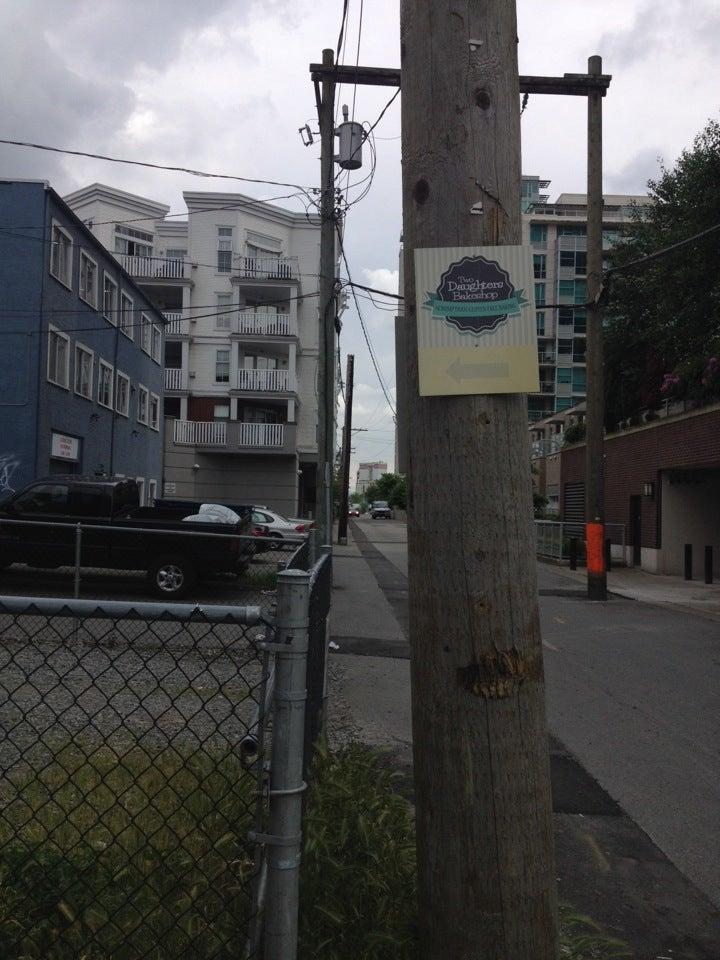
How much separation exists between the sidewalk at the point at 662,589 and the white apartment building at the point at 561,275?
46671 millimetres

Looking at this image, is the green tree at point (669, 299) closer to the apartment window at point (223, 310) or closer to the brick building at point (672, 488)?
the brick building at point (672, 488)

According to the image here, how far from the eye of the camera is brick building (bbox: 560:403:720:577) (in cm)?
2300

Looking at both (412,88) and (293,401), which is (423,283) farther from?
(293,401)

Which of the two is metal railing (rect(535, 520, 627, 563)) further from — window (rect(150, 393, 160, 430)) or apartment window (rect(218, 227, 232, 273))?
apartment window (rect(218, 227, 232, 273))

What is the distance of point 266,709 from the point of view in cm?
283

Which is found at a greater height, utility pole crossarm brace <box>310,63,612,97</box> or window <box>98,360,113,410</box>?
utility pole crossarm brace <box>310,63,612,97</box>

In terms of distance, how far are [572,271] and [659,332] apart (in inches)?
1725

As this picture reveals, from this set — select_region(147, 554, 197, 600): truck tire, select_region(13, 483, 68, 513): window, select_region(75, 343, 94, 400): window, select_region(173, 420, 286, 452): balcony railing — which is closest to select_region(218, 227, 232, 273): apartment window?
select_region(173, 420, 286, 452): balcony railing

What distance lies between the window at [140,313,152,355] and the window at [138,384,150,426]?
147 cm

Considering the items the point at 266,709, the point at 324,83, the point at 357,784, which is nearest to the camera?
the point at 266,709

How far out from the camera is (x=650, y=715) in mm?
8391

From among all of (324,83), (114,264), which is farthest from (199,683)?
(114,264)

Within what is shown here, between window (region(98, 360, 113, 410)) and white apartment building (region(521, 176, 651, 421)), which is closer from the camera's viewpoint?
window (region(98, 360, 113, 410))

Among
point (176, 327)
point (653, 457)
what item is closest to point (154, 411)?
point (176, 327)
